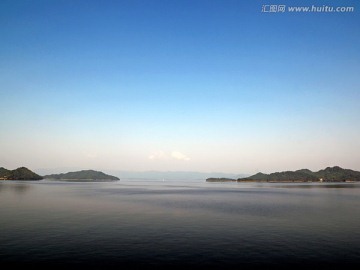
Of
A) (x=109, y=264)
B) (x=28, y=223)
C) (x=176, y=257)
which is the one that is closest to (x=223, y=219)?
(x=176, y=257)

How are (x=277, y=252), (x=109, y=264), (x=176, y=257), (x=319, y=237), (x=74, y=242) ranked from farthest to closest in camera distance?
(x=319, y=237) < (x=74, y=242) < (x=277, y=252) < (x=176, y=257) < (x=109, y=264)

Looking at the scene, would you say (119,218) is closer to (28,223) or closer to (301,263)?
(28,223)

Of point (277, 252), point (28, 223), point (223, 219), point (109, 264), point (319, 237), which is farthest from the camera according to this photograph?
point (223, 219)

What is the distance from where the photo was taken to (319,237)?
3934 centimetres

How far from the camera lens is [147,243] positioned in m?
35.4

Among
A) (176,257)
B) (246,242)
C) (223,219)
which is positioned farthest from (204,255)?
(223,219)

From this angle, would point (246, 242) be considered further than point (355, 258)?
Yes

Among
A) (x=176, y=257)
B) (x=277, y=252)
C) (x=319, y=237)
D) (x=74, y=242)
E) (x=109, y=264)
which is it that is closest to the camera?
(x=109, y=264)

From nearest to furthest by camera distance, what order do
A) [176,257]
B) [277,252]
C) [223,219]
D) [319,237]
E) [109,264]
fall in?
[109,264]
[176,257]
[277,252]
[319,237]
[223,219]

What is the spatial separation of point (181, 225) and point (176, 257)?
18935 millimetres

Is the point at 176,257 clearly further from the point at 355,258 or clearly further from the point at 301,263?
the point at 355,258

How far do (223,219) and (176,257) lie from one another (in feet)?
90.0

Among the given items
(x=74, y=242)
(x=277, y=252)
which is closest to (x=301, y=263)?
(x=277, y=252)

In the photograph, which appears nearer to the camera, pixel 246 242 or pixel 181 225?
pixel 246 242
